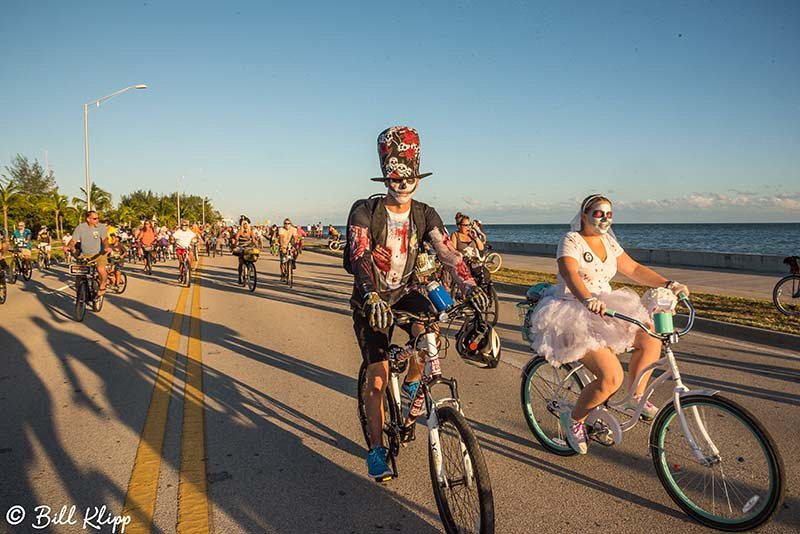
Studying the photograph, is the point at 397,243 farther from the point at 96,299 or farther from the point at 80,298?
the point at 96,299

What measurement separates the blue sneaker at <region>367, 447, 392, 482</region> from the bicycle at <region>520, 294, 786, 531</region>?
4.66 feet

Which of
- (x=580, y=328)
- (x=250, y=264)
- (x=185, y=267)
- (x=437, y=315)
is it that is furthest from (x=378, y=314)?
(x=185, y=267)

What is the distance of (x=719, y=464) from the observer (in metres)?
3.22

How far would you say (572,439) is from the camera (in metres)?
4.04

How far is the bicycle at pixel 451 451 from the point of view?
2.73 metres

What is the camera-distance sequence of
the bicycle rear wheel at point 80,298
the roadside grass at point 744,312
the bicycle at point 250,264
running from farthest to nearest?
the bicycle at point 250,264, the bicycle rear wheel at point 80,298, the roadside grass at point 744,312

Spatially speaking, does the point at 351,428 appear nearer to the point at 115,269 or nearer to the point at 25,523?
the point at 25,523

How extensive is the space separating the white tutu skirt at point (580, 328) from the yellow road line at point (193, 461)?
7.70 feet

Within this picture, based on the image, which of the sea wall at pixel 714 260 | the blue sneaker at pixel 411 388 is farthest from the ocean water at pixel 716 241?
the blue sneaker at pixel 411 388

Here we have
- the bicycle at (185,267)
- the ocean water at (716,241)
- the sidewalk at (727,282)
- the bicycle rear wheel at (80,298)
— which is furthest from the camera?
the ocean water at (716,241)

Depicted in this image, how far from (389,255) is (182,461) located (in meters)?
2.12

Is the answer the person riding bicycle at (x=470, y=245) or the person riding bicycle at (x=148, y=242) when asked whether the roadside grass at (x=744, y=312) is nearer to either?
the person riding bicycle at (x=470, y=245)

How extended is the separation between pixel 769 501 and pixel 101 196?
9688cm

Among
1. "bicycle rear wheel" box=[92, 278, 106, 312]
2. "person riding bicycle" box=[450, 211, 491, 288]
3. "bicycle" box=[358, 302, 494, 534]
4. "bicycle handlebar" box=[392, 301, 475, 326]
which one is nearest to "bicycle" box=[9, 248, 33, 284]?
"bicycle rear wheel" box=[92, 278, 106, 312]
